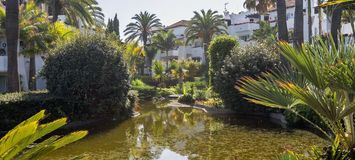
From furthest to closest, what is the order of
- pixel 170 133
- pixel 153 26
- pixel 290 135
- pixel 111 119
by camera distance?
pixel 153 26, pixel 111 119, pixel 170 133, pixel 290 135

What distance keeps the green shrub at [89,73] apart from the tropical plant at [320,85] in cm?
1351

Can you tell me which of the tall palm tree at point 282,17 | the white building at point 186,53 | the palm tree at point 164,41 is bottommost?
the tall palm tree at point 282,17

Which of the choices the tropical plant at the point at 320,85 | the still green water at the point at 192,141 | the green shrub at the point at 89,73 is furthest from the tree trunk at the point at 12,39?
the tropical plant at the point at 320,85

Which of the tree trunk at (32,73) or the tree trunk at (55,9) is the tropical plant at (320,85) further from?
the tree trunk at (55,9)

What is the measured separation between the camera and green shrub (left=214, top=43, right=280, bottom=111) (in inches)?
809

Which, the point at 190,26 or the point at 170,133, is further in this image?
the point at 190,26

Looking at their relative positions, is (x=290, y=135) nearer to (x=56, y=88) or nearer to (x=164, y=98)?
(x=56, y=88)

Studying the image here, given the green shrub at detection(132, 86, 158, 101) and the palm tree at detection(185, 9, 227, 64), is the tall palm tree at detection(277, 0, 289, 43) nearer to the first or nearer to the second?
the green shrub at detection(132, 86, 158, 101)

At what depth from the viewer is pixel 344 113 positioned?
510cm

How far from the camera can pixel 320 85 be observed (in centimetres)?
509

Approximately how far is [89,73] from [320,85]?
14545 millimetres

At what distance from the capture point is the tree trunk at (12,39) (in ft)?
58.6

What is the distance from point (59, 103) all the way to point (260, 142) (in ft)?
29.2

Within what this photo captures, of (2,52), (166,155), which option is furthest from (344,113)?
(2,52)
